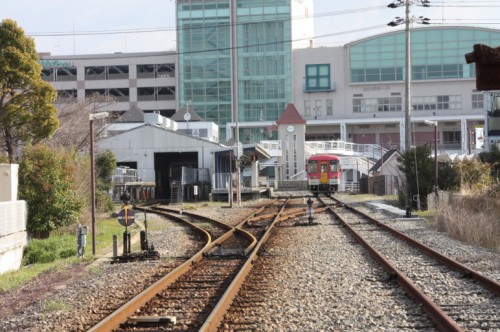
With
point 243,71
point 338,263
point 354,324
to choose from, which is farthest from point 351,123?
point 354,324

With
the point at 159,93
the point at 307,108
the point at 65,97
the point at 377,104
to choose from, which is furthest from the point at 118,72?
the point at 377,104

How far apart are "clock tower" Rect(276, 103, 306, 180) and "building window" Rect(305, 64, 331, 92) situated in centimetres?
1891

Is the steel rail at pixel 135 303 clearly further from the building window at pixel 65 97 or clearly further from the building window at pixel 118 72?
the building window at pixel 118 72

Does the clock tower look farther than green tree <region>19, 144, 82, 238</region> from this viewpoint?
Yes

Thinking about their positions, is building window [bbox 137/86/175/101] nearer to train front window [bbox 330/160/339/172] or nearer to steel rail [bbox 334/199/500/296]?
train front window [bbox 330/160/339/172]

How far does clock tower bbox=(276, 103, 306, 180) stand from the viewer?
197 feet

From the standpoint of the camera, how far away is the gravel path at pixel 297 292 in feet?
24.0

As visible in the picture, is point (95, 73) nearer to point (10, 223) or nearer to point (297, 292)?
point (10, 223)

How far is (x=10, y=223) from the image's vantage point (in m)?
15.5

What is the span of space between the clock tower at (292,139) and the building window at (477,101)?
26.3 m

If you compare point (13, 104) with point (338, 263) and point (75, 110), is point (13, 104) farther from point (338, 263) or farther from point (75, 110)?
point (75, 110)

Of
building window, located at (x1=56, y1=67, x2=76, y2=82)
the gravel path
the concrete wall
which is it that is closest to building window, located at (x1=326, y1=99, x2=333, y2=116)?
building window, located at (x1=56, y1=67, x2=76, y2=82)

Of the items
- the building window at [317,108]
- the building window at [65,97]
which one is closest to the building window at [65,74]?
the building window at [65,97]

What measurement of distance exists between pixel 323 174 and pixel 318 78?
1350 inches
